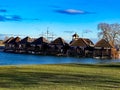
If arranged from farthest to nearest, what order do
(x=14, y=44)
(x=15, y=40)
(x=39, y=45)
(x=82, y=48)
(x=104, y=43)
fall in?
(x=15, y=40) → (x=14, y=44) → (x=39, y=45) → (x=82, y=48) → (x=104, y=43)

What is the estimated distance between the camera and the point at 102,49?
12512 centimetres

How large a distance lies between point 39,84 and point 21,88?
1571 millimetres

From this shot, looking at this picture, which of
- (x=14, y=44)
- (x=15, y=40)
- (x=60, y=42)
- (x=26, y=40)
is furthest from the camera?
(x=15, y=40)

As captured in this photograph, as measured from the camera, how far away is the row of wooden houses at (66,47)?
126250mm

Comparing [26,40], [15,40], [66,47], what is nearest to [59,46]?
[66,47]

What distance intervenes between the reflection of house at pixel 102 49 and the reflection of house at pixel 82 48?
2958 mm

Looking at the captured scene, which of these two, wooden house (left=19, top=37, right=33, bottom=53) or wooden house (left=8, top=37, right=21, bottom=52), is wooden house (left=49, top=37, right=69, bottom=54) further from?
wooden house (left=8, top=37, right=21, bottom=52)

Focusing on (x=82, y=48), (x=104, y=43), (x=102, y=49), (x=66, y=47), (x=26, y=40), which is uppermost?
(x=26, y=40)

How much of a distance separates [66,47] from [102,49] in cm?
1502

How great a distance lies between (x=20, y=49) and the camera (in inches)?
5891

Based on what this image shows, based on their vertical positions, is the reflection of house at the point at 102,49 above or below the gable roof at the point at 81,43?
below

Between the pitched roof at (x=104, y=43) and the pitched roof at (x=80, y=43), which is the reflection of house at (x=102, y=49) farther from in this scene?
the pitched roof at (x=80, y=43)

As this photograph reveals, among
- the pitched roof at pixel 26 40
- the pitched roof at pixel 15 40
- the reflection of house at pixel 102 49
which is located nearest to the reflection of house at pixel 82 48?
the reflection of house at pixel 102 49

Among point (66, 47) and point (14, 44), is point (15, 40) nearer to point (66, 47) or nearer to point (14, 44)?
point (14, 44)
